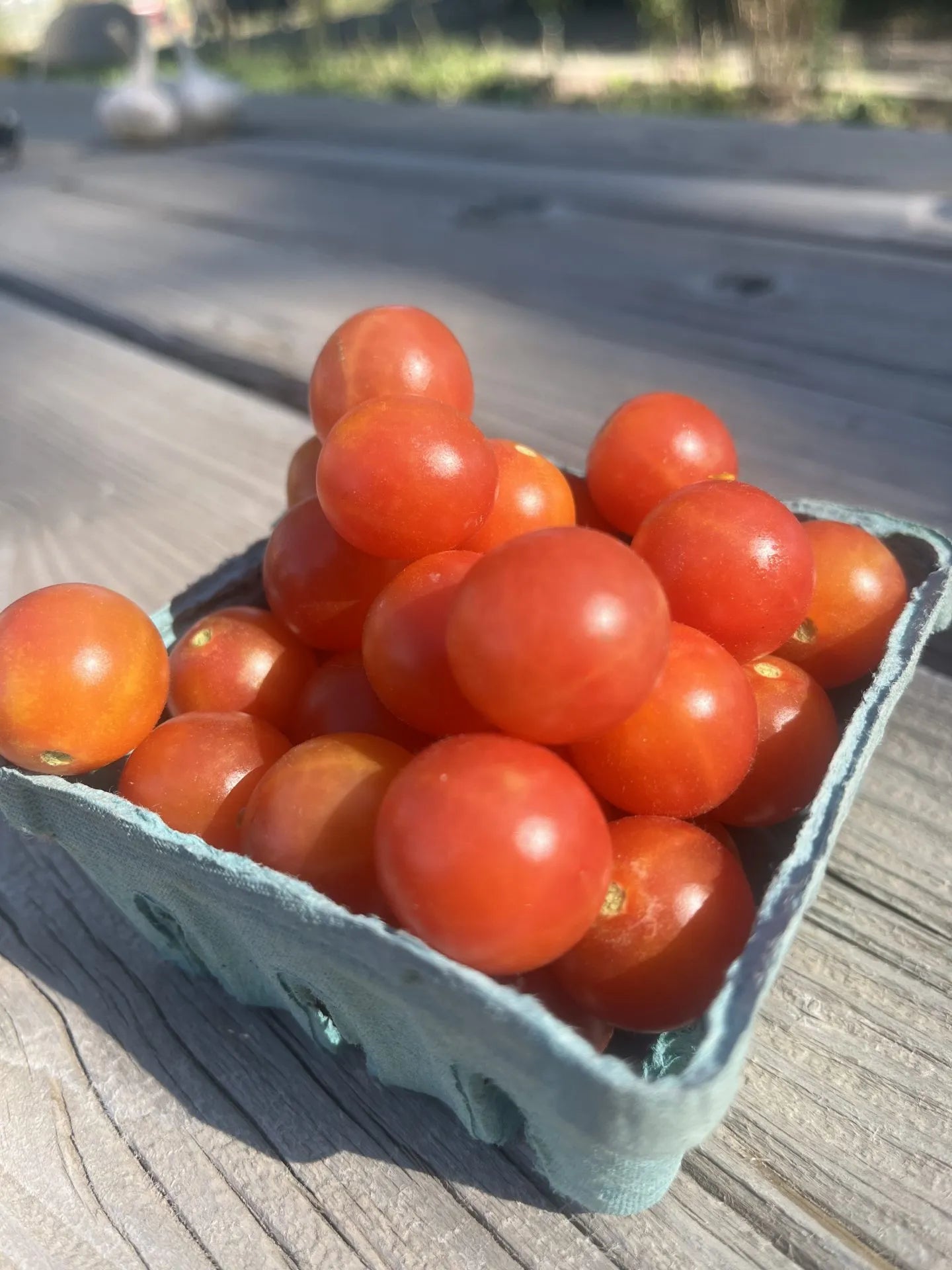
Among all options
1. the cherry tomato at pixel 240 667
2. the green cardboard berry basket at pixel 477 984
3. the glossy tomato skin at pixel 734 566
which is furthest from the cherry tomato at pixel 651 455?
the cherry tomato at pixel 240 667

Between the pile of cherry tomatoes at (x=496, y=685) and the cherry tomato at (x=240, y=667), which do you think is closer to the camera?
the pile of cherry tomatoes at (x=496, y=685)

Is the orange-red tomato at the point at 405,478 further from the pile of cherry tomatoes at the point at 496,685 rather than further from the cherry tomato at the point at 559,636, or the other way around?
the cherry tomato at the point at 559,636

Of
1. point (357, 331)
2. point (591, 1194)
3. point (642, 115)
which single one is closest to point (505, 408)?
point (357, 331)

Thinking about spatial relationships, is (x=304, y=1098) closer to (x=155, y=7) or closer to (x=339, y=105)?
(x=155, y=7)

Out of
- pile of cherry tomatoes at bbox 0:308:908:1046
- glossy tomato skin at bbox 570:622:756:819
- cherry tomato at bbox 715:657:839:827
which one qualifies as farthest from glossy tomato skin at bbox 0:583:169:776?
cherry tomato at bbox 715:657:839:827

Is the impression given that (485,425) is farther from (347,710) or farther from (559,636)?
(559,636)

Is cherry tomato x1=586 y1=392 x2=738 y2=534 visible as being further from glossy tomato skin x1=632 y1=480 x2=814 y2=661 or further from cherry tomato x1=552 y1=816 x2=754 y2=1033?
cherry tomato x1=552 y1=816 x2=754 y2=1033
